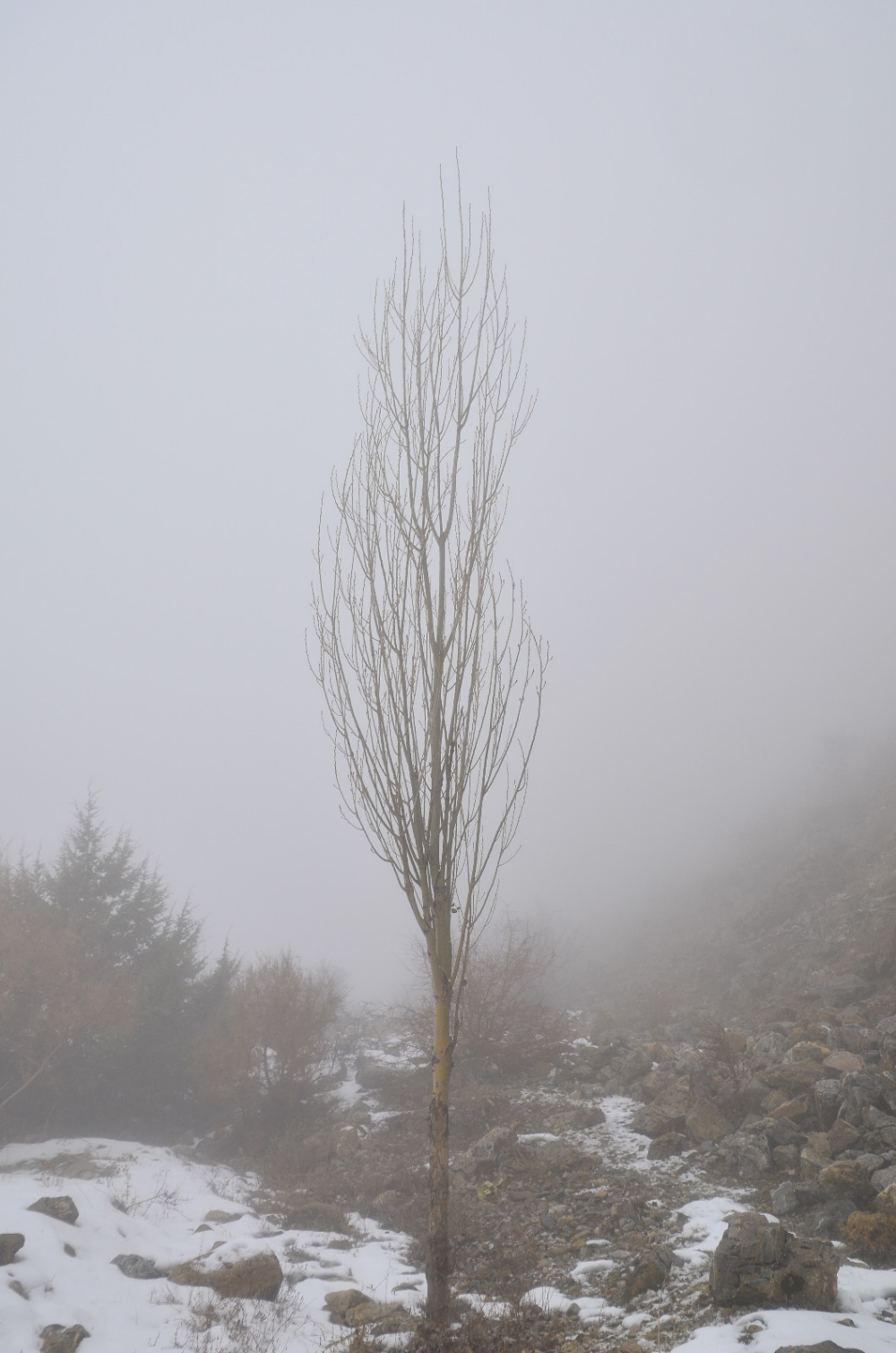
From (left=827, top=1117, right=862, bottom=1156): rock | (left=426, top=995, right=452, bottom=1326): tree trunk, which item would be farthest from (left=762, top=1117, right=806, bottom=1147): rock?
(left=426, top=995, right=452, bottom=1326): tree trunk

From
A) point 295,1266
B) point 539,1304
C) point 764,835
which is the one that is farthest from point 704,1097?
point 764,835

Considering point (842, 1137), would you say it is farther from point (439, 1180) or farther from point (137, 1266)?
point (137, 1266)

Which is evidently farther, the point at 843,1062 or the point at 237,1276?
the point at 843,1062

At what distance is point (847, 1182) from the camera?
5.95 meters

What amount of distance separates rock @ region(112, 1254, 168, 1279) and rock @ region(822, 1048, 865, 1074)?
318 inches

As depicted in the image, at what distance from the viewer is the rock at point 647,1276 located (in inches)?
202

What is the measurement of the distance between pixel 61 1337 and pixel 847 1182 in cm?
655

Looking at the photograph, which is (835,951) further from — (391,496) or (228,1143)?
(391,496)

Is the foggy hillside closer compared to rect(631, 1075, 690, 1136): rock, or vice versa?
rect(631, 1075, 690, 1136): rock

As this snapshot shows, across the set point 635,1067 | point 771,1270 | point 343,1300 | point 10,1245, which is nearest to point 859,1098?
point 771,1270

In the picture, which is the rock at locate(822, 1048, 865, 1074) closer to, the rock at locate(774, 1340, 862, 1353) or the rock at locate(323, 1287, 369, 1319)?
the rock at locate(774, 1340, 862, 1353)

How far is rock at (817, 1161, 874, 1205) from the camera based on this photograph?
19.2 ft

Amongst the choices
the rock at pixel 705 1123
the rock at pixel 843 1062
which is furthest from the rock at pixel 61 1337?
the rock at pixel 843 1062

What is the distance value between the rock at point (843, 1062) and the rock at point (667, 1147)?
2.10m
